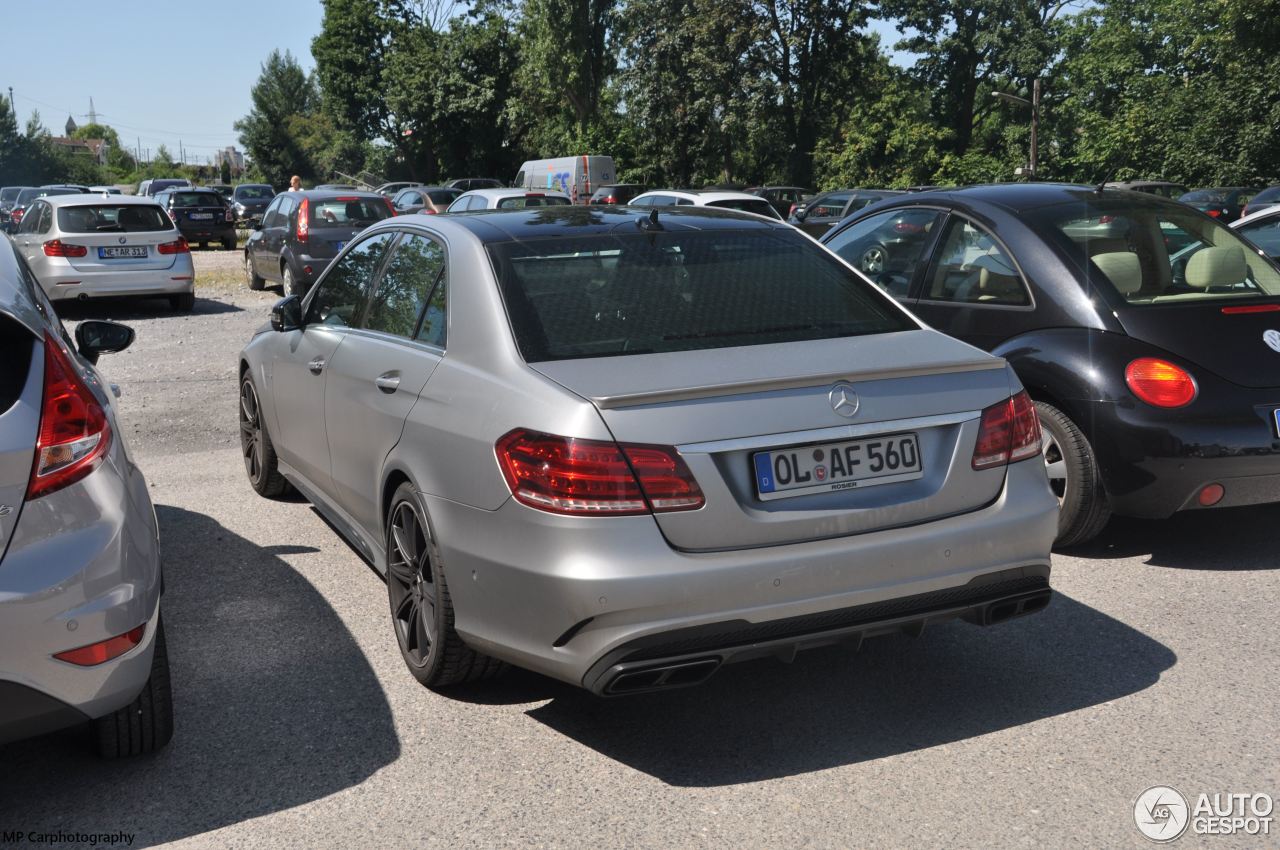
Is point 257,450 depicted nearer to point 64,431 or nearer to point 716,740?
point 64,431

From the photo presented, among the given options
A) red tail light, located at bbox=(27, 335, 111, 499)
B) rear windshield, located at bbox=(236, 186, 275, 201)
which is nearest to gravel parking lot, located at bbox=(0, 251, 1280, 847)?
red tail light, located at bbox=(27, 335, 111, 499)

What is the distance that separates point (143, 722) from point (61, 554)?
0.71 metres

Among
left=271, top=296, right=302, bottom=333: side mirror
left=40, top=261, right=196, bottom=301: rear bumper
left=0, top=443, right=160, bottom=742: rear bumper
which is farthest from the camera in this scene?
left=40, top=261, right=196, bottom=301: rear bumper

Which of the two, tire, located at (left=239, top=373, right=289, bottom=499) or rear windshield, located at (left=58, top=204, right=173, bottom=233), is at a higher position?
rear windshield, located at (left=58, top=204, right=173, bottom=233)

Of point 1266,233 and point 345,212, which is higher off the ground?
point 1266,233

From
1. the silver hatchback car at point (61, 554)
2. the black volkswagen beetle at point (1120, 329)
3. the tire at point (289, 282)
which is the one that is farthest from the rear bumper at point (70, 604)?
the tire at point (289, 282)

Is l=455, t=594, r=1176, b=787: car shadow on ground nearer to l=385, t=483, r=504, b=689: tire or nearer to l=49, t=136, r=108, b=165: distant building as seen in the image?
l=385, t=483, r=504, b=689: tire

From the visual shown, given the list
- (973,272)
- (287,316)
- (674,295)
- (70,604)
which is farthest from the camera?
(973,272)

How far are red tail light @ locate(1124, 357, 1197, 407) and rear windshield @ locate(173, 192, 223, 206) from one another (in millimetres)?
33500

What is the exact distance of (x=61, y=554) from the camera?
3.11 meters

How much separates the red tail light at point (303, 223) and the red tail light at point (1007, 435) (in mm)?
16036

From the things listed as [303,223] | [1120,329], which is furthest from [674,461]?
[303,223]

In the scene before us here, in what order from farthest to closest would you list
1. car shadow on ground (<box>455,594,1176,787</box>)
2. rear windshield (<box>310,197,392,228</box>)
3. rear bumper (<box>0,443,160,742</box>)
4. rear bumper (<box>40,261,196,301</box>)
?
rear windshield (<box>310,197,392,228</box>) < rear bumper (<box>40,261,196,301</box>) < car shadow on ground (<box>455,594,1176,787</box>) < rear bumper (<box>0,443,160,742</box>)

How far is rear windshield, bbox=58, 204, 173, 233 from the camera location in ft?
54.5
